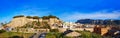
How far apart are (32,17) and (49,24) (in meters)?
6.38

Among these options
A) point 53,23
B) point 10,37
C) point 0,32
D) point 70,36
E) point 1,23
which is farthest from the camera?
point 1,23

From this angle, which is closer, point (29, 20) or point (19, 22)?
point (19, 22)

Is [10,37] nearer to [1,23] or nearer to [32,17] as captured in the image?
[32,17]

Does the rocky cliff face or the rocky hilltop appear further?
the rocky hilltop

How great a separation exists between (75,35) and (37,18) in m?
44.6

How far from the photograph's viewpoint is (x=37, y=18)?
95.5 meters

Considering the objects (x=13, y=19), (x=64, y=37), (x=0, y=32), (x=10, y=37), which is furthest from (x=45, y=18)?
(x=64, y=37)

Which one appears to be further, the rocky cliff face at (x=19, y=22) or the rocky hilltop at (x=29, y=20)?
the rocky hilltop at (x=29, y=20)

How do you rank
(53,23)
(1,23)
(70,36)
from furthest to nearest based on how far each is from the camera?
1. (1,23)
2. (53,23)
3. (70,36)

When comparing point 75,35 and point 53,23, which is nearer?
point 75,35

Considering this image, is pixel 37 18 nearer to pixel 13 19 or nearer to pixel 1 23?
pixel 13 19

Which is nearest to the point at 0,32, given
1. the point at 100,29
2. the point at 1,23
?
the point at 100,29

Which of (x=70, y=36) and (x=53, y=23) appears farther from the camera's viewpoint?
(x=53, y=23)

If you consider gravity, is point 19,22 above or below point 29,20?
below
